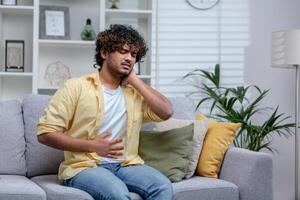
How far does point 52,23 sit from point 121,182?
6.27 ft

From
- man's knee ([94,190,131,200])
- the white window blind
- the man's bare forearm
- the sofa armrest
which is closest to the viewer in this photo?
man's knee ([94,190,131,200])

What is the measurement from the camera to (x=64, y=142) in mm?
2377

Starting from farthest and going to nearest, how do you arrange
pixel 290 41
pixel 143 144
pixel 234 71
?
pixel 234 71 < pixel 290 41 < pixel 143 144

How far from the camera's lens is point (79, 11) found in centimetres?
405

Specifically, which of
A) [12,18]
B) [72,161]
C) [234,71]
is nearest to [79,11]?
[12,18]

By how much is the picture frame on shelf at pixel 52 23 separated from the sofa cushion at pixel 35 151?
1.12 meters

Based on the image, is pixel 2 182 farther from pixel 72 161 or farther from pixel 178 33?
pixel 178 33

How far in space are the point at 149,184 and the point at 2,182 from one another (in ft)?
2.17

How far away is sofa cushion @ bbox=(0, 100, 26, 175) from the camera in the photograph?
9.01 ft

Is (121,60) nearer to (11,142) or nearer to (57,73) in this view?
(11,142)

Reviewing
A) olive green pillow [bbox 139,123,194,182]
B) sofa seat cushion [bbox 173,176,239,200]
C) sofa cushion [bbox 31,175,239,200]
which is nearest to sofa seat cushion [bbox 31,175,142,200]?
sofa cushion [bbox 31,175,239,200]

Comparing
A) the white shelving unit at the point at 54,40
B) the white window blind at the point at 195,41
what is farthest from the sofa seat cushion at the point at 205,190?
the white window blind at the point at 195,41

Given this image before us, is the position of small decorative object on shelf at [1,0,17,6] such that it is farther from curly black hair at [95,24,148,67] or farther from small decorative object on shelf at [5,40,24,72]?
curly black hair at [95,24,148,67]

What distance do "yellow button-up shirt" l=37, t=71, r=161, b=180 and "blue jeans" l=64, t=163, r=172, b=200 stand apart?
0.16 ft
